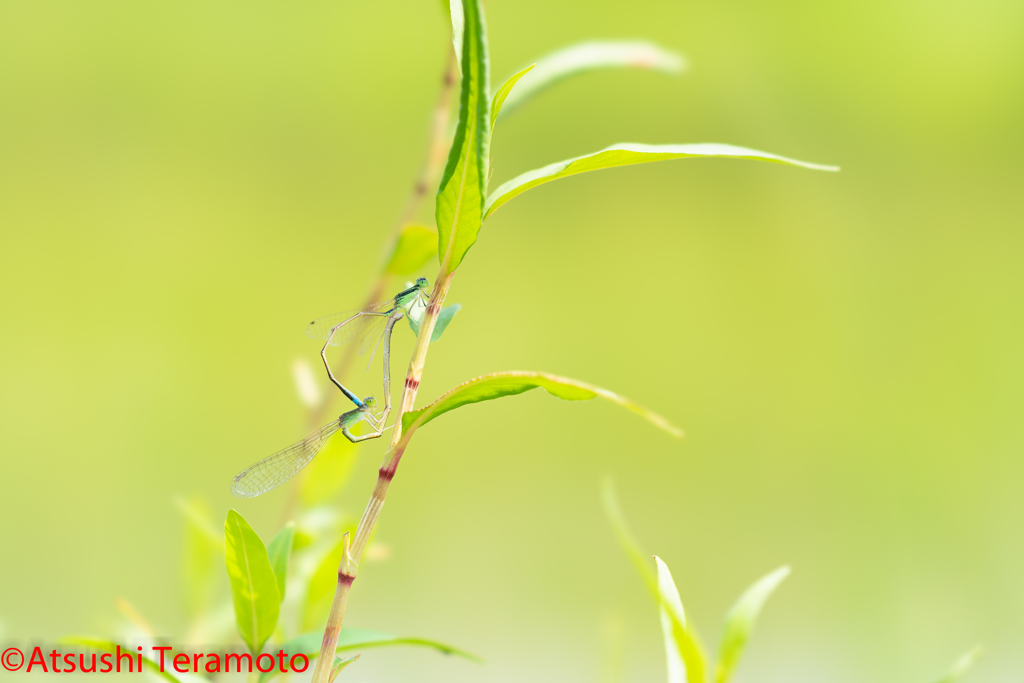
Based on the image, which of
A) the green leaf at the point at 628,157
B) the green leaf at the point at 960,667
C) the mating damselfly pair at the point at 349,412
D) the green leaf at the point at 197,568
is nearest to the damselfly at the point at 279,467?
the mating damselfly pair at the point at 349,412

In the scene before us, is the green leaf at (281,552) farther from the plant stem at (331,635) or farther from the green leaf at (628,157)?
the green leaf at (628,157)

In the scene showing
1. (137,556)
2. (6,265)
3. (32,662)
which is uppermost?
(6,265)

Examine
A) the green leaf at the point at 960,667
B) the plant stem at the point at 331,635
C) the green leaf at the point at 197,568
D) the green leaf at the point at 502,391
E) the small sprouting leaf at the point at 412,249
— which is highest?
the small sprouting leaf at the point at 412,249

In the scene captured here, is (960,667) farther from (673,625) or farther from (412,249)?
(412,249)

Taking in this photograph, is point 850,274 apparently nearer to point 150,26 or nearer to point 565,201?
point 565,201

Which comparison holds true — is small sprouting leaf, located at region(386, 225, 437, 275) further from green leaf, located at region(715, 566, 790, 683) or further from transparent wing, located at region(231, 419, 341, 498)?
green leaf, located at region(715, 566, 790, 683)

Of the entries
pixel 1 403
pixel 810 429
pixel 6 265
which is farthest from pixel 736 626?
pixel 6 265
